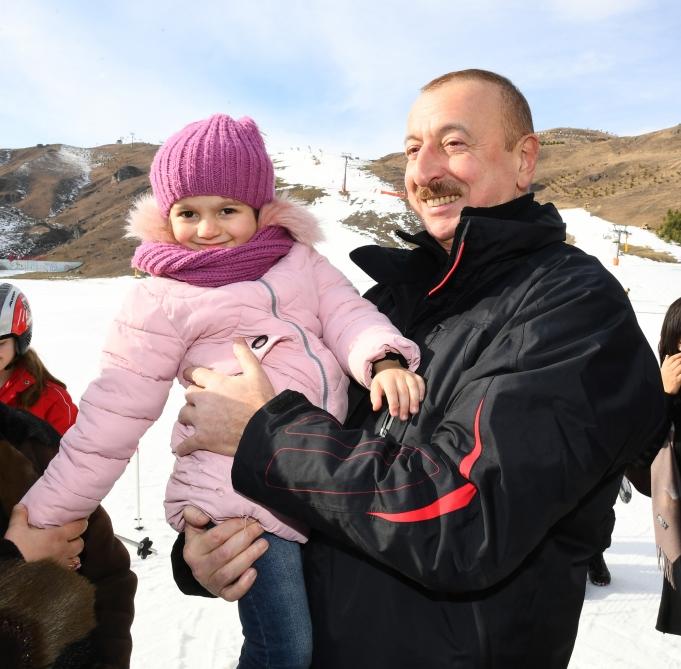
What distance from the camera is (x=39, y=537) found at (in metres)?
1.81

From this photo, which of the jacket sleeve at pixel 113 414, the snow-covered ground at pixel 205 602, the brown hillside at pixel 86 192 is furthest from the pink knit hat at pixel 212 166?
the brown hillside at pixel 86 192

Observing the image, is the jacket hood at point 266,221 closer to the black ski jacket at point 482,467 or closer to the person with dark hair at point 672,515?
the black ski jacket at point 482,467

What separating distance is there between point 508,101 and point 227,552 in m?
1.75

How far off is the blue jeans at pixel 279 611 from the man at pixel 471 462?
0.04 meters

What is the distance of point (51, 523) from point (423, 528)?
1.15 meters

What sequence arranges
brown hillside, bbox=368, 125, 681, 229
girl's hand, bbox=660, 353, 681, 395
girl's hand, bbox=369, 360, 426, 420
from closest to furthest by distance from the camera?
girl's hand, bbox=369, 360, 426, 420
girl's hand, bbox=660, 353, 681, 395
brown hillside, bbox=368, 125, 681, 229

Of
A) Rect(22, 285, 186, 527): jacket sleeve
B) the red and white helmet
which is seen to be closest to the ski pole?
the red and white helmet

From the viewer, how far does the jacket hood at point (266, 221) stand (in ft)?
7.39

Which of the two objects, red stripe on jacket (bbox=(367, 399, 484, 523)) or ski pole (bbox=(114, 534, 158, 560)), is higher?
red stripe on jacket (bbox=(367, 399, 484, 523))

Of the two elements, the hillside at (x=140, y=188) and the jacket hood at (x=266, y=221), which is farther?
the hillside at (x=140, y=188)

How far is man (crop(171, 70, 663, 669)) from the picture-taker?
133cm

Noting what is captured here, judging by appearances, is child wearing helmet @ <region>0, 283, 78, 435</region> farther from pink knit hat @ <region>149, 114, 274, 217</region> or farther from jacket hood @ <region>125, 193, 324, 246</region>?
pink knit hat @ <region>149, 114, 274, 217</region>

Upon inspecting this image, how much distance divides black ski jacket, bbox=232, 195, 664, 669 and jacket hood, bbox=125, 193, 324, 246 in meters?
0.66

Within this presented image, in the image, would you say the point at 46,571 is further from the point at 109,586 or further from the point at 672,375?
the point at 672,375
